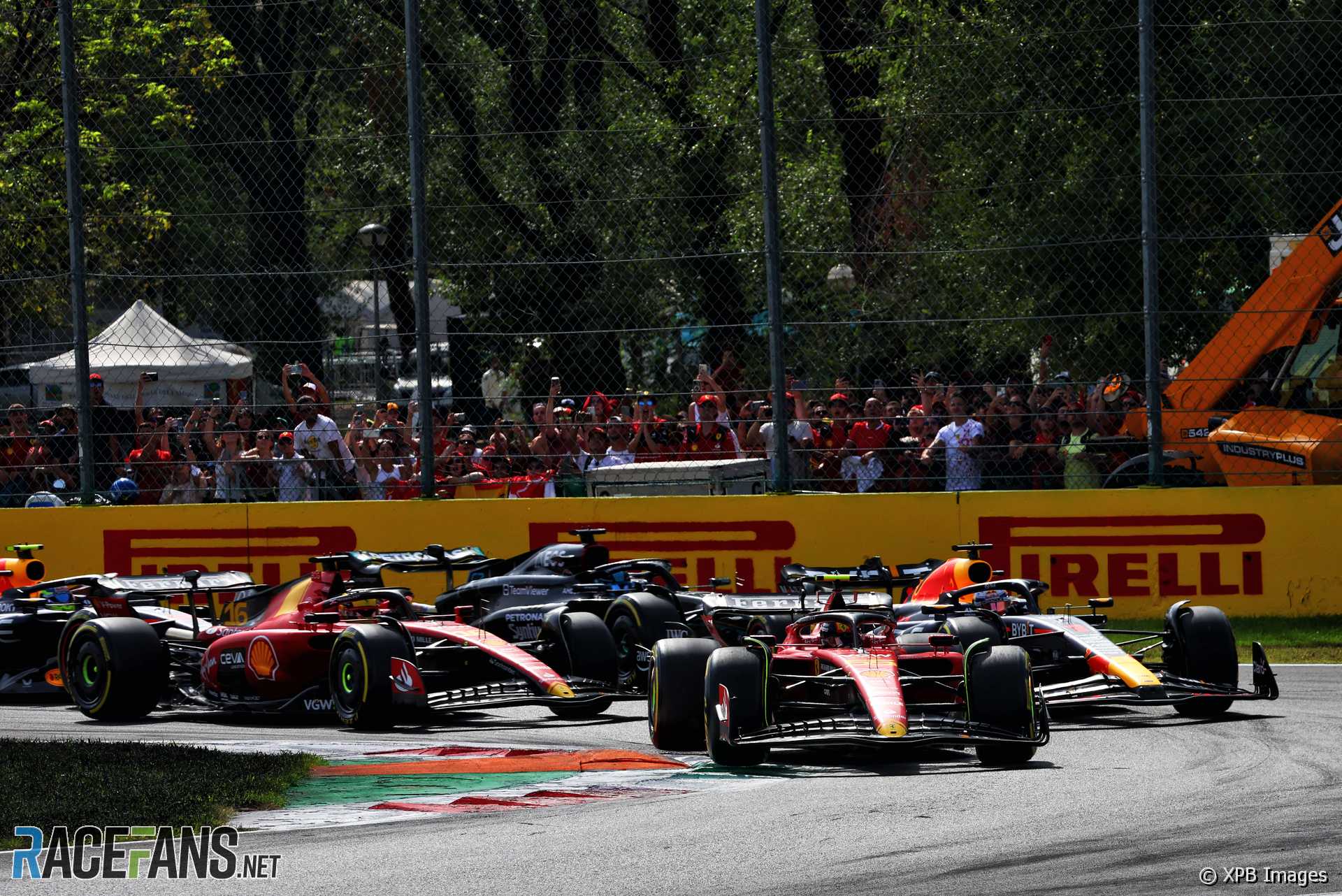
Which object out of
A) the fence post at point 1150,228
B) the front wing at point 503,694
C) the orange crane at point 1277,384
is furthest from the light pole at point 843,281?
the front wing at point 503,694

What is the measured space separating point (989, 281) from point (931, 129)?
1.29 metres

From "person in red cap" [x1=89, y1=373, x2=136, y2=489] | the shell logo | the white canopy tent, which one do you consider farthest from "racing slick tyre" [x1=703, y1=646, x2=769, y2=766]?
"person in red cap" [x1=89, y1=373, x2=136, y2=489]

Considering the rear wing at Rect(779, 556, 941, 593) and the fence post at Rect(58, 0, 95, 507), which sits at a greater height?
the fence post at Rect(58, 0, 95, 507)

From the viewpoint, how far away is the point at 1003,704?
8586mm

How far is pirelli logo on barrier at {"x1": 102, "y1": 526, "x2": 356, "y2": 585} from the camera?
50.4 ft

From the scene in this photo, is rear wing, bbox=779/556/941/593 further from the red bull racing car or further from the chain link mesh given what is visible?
the chain link mesh

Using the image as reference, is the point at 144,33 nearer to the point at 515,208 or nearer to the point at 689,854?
the point at 515,208

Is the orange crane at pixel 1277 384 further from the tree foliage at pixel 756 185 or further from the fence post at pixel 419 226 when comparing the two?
the fence post at pixel 419 226

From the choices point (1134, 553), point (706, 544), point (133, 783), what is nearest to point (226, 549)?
point (706, 544)

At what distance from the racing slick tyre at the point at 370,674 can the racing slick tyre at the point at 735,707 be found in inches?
96.9

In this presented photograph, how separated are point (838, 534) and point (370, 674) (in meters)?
5.03

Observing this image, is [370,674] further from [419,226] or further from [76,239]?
[76,239]

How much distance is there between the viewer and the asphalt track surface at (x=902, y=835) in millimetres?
6160

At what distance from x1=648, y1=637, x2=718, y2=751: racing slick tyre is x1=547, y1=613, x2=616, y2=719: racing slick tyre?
5.13ft
